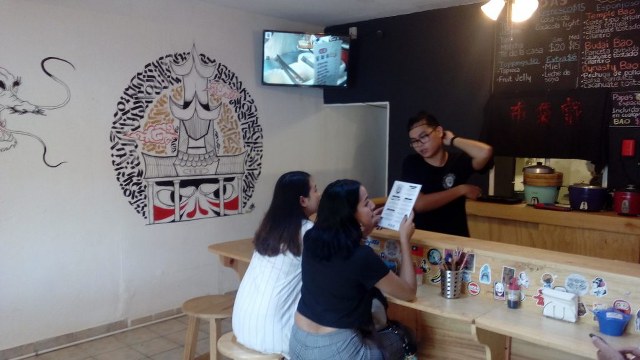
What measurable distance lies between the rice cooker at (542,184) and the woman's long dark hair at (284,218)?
215 centimetres

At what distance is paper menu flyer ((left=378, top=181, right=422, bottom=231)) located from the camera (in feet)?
7.15

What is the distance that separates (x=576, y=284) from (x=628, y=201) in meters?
1.61

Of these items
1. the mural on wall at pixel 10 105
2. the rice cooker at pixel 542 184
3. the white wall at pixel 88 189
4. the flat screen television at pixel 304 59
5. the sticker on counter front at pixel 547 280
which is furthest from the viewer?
the flat screen television at pixel 304 59

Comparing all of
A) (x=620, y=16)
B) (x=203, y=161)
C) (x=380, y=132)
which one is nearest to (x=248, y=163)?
(x=203, y=161)

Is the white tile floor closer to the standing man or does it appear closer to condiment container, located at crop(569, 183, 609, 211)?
the standing man

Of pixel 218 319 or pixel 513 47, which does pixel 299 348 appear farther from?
pixel 513 47

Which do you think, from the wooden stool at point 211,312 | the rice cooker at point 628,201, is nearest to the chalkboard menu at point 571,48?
the rice cooker at point 628,201

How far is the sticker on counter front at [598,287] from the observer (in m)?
1.86

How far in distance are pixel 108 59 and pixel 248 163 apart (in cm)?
142

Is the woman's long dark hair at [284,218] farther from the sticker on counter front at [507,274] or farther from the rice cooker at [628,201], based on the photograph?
the rice cooker at [628,201]

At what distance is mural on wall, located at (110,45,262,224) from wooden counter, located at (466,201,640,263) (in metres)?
1.96

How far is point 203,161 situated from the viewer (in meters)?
4.09

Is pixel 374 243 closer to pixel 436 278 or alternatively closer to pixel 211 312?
pixel 436 278

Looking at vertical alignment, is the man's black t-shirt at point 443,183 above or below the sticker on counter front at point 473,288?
above
